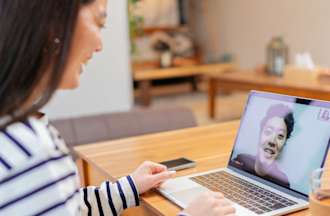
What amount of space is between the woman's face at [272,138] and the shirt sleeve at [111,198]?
0.30 m

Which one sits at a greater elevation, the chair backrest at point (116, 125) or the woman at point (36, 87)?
the woman at point (36, 87)

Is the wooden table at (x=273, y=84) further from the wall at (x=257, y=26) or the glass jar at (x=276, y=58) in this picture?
the wall at (x=257, y=26)

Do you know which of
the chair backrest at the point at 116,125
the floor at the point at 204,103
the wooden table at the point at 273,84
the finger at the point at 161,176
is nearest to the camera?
the finger at the point at 161,176

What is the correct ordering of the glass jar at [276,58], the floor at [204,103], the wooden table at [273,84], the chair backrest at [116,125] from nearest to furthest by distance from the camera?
the chair backrest at [116,125] → the wooden table at [273,84] → the glass jar at [276,58] → the floor at [204,103]

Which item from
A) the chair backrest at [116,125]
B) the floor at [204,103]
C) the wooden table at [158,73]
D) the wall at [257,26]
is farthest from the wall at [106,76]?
the wall at [257,26]

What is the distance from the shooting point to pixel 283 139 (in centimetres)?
90

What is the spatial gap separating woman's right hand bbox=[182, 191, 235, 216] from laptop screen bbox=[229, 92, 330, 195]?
174 mm

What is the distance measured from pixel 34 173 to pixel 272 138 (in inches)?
20.3

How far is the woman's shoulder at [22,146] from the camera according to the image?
0.65 meters

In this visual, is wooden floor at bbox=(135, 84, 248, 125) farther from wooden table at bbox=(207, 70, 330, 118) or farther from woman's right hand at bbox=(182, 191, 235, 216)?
woman's right hand at bbox=(182, 191, 235, 216)

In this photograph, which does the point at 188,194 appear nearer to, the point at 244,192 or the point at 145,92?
the point at 244,192

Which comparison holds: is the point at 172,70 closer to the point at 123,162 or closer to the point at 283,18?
the point at 283,18

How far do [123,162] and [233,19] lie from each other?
555cm

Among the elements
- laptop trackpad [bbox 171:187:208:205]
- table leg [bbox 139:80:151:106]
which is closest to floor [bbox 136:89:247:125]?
table leg [bbox 139:80:151:106]
